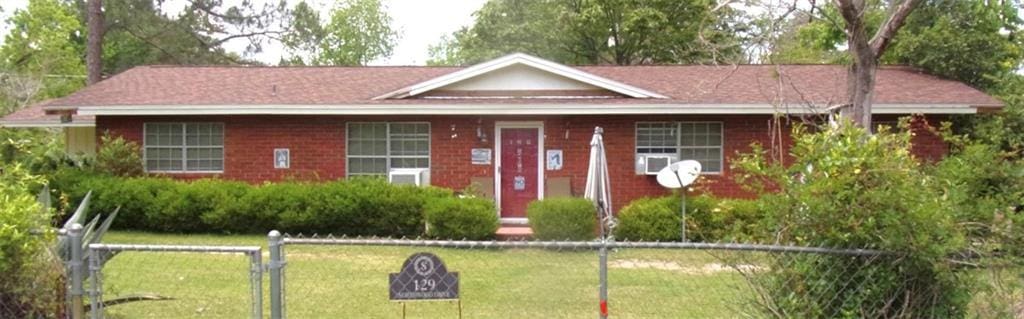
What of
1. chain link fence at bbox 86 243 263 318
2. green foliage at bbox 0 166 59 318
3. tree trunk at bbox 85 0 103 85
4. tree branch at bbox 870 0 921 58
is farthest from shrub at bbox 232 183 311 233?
tree trunk at bbox 85 0 103 85

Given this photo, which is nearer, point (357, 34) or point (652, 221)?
point (652, 221)

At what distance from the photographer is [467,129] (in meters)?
16.5

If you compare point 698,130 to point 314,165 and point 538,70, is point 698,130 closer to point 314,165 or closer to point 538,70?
point 538,70

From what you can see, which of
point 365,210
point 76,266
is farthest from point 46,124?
point 76,266

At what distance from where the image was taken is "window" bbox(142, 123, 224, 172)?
55.7ft

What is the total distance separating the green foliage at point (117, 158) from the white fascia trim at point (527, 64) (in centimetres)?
448

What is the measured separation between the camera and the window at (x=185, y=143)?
16984 mm

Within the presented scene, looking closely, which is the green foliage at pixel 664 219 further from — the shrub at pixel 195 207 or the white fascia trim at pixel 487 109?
the shrub at pixel 195 207

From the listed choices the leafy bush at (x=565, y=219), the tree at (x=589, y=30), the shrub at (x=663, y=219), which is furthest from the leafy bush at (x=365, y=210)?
the tree at (x=589, y=30)

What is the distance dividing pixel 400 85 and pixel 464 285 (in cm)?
911

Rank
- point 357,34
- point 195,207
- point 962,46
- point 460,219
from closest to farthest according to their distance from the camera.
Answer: point 460,219, point 195,207, point 962,46, point 357,34

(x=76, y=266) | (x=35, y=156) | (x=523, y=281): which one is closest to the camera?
(x=76, y=266)

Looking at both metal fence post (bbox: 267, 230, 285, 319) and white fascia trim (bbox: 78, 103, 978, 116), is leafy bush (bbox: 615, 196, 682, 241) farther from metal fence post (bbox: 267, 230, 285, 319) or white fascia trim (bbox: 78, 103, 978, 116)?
metal fence post (bbox: 267, 230, 285, 319)

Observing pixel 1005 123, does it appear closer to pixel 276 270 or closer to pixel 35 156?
pixel 276 270
